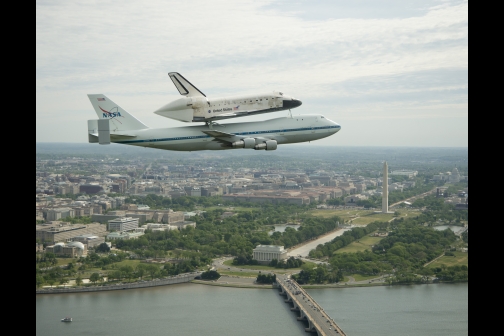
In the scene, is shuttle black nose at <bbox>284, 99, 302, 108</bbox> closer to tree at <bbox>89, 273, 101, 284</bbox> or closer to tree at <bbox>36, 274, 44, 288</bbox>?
tree at <bbox>89, 273, 101, 284</bbox>

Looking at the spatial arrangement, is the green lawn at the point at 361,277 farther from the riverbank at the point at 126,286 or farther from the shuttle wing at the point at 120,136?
the shuttle wing at the point at 120,136

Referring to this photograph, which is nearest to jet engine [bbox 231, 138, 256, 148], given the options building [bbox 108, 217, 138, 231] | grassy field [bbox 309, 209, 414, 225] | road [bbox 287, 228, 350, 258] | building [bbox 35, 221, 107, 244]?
road [bbox 287, 228, 350, 258]

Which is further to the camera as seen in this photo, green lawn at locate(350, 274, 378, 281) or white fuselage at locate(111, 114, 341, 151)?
green lawn at locate(350, 274, 378, 281)

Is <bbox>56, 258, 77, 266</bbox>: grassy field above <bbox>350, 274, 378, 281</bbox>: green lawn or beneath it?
above

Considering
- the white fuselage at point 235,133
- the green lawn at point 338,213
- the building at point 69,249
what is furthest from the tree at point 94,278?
the green lawn at point 338,213

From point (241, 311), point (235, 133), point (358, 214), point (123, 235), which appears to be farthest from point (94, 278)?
point (358, 214)

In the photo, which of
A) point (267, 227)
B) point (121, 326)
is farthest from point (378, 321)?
point (267, 227)
